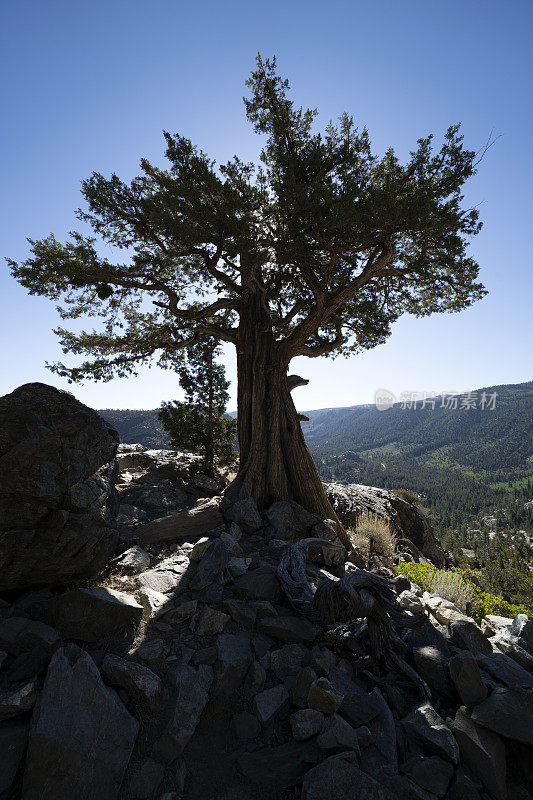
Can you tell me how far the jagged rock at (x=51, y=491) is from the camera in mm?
3617

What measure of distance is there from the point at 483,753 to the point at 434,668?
837 millimetres

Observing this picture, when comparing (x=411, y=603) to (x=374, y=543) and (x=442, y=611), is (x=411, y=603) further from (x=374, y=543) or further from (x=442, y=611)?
(x=374, y=543)

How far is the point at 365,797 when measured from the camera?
256cm

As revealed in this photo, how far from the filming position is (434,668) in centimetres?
375

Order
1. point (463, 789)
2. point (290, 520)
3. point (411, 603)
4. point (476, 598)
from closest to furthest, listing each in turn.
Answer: point (463, 789) → point (411, 603) → point (476, 598) → point (290, 520)

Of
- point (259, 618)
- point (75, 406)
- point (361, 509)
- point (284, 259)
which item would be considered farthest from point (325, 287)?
point (361, 509)

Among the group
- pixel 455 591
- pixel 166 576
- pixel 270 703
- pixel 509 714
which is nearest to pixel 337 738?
pixel 270 703

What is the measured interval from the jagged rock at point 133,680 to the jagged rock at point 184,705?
0.69ft

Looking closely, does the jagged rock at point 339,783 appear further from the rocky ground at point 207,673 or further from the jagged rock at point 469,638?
the jagged rock at point 469,638

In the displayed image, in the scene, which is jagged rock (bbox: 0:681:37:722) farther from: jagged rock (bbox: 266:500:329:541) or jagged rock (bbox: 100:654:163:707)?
jagged rock (bbox: 266:500:329:541)

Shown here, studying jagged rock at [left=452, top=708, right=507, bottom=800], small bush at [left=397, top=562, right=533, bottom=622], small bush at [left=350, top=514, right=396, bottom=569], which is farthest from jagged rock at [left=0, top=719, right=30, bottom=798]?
small bush at [left=350, top=514, right=396, bottom=569]

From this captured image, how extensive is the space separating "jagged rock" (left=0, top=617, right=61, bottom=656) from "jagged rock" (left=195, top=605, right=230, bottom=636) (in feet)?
5.05

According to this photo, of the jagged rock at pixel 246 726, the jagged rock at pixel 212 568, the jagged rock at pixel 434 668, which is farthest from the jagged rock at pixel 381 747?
the jagged rock at pixel 212 568

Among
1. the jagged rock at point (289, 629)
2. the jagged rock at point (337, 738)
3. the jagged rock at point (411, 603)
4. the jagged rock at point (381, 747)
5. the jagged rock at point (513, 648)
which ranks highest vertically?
the jagged rock at point (289, 629)
